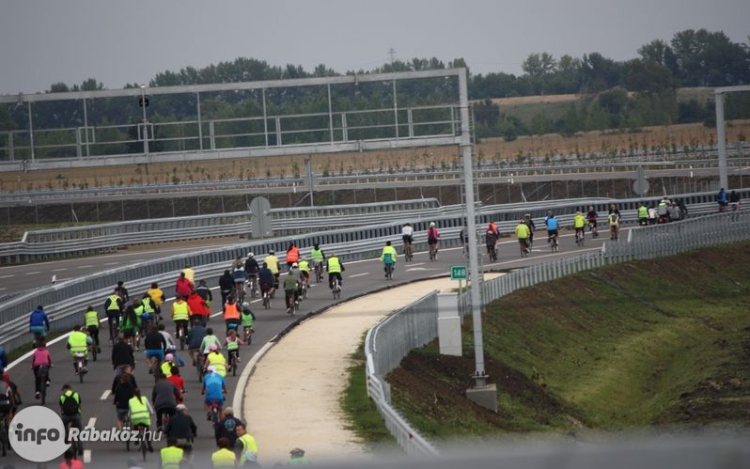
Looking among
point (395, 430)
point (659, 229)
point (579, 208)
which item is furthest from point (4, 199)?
point (395, 430)

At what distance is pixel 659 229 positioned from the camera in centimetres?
5088

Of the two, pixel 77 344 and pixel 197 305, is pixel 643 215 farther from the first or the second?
pixel 77 344

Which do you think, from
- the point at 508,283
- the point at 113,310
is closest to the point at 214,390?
the point at 113,310

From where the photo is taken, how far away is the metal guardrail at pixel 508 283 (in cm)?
2111

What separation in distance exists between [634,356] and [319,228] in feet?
87.1

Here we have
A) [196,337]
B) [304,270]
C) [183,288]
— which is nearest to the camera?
[196,337]

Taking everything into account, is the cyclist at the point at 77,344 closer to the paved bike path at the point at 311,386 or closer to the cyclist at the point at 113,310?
the paved bike path at the point at 311,386

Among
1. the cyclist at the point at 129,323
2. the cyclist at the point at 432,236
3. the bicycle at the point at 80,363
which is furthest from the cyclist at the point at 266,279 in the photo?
the cyclist at the point at 432,236

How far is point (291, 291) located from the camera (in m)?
34.9

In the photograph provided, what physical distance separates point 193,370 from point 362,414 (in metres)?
6.25

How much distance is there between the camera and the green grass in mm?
19766

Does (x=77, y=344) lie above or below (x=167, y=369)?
below

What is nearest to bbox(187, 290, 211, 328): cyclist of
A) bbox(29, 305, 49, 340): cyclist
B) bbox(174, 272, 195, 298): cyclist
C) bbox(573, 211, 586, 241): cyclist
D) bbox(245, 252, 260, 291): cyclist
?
bbox(174, 272, 195, 298): cyclist

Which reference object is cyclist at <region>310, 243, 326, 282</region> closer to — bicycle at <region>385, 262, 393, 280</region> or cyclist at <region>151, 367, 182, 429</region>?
bicycle at <region>385, 262, 393, 280</region>
